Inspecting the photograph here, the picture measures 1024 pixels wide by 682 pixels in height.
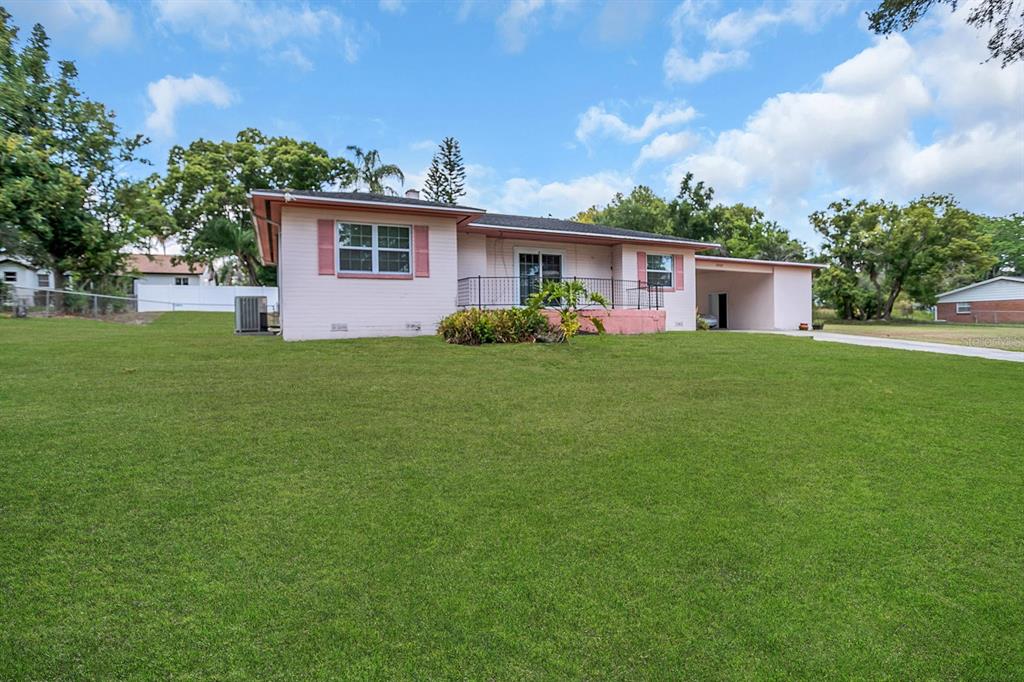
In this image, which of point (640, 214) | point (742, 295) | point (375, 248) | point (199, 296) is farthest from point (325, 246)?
point (640, 214)

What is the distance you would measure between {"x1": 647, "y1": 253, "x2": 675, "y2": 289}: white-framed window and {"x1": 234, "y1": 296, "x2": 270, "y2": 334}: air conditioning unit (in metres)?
12.2

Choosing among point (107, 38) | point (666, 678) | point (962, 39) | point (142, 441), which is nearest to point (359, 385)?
point (142, 441)

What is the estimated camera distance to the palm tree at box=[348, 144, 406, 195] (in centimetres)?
2798

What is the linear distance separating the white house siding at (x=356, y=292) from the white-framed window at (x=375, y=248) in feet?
0.79

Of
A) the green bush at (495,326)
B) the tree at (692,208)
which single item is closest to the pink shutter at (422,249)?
the green bush at (495,326)

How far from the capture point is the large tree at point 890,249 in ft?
101

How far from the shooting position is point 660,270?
57.5 feet

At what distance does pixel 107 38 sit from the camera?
9.59 meters

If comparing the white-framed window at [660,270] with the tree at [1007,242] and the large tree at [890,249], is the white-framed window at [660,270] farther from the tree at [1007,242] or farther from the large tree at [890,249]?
the tree at [1007,242]

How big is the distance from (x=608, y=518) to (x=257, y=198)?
1135 centimetres

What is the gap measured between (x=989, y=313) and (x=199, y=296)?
52271 mm

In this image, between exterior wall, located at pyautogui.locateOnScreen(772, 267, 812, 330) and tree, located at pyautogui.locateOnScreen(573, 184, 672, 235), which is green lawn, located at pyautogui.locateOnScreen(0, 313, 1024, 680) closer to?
exterior wall, located at pyautogui.locateOnScreen(772, 267, 812, 330)

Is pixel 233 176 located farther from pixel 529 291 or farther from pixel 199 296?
pixel 529 291

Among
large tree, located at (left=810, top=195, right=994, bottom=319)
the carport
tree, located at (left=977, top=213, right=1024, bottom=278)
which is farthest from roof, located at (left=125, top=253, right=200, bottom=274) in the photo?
tree, located at (left=977, top=213, right=1024, bottom=278)
